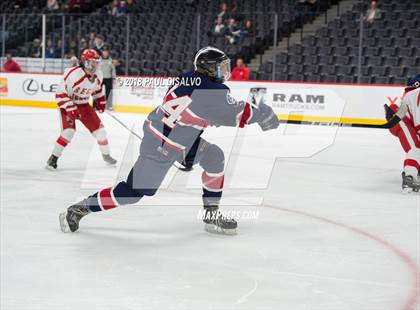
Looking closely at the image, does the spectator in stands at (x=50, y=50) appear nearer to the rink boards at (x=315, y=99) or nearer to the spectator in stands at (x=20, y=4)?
the rink boards at (x=315, y=99)

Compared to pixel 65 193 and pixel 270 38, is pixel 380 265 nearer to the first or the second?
pixel 65 193

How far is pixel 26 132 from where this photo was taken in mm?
13039

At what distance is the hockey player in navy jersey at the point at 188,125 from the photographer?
190 inches

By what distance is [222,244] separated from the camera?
5.11 meters

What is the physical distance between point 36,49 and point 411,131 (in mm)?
15099

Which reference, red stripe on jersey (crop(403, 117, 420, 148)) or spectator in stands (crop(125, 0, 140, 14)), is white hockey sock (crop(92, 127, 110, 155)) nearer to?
red stripe on jersey (crop(403, 117, 420, 148))

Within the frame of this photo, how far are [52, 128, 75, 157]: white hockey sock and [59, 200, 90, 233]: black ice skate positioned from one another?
11.4ft

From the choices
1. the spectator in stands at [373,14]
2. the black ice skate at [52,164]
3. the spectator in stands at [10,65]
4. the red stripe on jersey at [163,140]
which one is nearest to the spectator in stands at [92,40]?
the spectator in stands at [10,65]

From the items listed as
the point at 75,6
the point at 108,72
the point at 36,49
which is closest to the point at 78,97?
the point at 108,72

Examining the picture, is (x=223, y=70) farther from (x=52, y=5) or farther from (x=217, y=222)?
(x=52, y=5)

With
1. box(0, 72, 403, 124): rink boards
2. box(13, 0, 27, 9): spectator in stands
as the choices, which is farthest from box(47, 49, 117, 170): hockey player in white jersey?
box(13, 0, 27, 9): spectator in stands

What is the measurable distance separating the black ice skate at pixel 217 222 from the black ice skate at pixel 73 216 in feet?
2.81

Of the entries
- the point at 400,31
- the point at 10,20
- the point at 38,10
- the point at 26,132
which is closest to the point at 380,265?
the point at 26,132

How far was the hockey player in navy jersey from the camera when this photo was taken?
15.9ft
